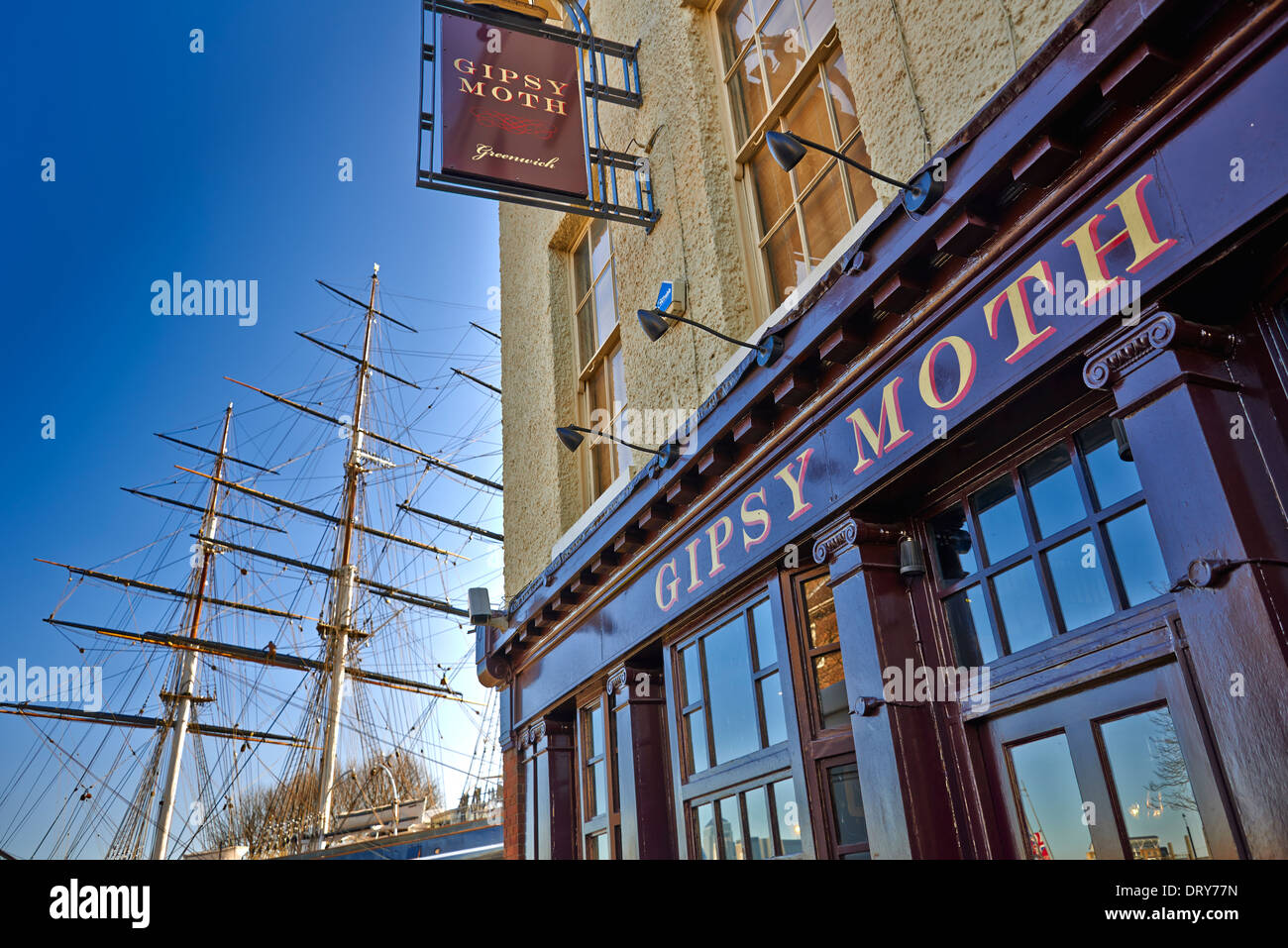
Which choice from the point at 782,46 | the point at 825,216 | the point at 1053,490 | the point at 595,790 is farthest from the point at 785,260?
the point at 595,790

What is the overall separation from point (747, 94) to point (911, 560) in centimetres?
472

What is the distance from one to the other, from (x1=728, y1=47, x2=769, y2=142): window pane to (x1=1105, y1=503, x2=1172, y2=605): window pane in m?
4.84

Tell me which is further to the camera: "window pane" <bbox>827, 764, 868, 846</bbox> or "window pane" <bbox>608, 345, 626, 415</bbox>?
"window pane" <bbox>608, 345, 626, 415</bbox>

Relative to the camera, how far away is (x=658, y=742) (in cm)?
761

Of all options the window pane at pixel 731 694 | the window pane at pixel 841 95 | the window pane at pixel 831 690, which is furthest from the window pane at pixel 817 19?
the window pane at pixel 831 690

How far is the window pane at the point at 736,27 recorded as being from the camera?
7952 mm

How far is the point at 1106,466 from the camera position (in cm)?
417

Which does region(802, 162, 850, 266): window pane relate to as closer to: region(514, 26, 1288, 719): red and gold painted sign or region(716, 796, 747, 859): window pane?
region(514, 26, 1288, 719): red and gold painted sign

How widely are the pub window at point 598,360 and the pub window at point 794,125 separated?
238 cm

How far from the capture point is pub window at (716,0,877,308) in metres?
6.34

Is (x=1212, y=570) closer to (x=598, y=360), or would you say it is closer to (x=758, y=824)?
(x=758, y=824)

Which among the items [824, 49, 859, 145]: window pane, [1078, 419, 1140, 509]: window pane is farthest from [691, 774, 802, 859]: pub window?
[824, 49, 859, 145]: window pane
